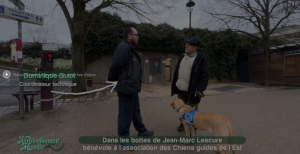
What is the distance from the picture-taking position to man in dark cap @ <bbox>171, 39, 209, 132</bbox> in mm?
3332

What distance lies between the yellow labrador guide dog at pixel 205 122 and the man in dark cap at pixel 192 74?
387 millimetres

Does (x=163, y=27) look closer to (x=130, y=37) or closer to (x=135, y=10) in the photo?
(x=135, y=10)

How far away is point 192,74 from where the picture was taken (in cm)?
340

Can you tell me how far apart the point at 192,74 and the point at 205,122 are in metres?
0.99

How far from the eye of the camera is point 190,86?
3.46 meters

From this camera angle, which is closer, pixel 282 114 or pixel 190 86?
pixel 190 86

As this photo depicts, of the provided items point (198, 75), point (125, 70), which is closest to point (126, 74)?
point (125, 70)

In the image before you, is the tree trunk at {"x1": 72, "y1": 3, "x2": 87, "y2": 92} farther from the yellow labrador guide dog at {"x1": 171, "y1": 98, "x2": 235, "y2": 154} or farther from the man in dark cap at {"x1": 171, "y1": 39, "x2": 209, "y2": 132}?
the yellow labrador guide dog at {"x1": 171, "y1": 98, "x2": 235, "y2": 154}

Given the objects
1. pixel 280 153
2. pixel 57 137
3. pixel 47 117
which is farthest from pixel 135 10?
pixel 280 153

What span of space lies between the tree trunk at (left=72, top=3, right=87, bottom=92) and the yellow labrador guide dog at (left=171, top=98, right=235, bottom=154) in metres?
6.23

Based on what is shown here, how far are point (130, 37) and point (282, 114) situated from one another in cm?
497
